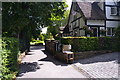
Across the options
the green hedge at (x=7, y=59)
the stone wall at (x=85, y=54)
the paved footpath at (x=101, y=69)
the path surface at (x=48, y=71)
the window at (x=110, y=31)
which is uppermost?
the window at (x=110, y=31)

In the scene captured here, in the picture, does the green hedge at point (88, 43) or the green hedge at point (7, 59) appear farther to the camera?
the green hedge at point (88, 43)

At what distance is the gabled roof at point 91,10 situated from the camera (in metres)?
16.8

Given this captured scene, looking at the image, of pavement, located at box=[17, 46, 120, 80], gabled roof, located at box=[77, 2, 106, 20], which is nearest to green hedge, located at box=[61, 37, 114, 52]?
pavement, located at box=[17, 46, 120, 80]

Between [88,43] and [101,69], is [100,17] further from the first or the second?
[101,69]

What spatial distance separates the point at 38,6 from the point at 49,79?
4.60 metres

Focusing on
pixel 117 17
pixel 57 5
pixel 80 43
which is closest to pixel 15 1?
pixel 57 5

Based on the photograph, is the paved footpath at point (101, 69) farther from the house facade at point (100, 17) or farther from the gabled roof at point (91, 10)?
the gabled roof at point (91, 10)

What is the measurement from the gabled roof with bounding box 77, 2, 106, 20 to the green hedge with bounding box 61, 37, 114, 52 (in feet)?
20.2

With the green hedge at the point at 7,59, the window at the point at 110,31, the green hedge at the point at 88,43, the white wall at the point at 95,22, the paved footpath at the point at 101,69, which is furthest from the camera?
the window at the point at 110,31

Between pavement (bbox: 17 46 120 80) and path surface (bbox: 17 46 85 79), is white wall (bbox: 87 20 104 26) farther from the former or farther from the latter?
path surface (bbox: 17 46 85 79)

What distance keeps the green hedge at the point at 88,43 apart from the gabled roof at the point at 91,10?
6147 mm

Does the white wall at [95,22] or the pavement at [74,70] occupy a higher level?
the white wall at [95,22]

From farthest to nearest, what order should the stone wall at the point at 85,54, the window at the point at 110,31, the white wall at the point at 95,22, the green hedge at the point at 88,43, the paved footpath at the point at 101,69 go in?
the window at the point at 110,31 < the white wall at the point at 95,22 < the green hedge at the point at 88,43 < the stone wall at the point at 85,54 < the paved footpath at the point at 101,69

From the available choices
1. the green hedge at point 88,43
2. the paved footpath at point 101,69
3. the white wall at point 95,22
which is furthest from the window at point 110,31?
the paved footpath at point 101,69
